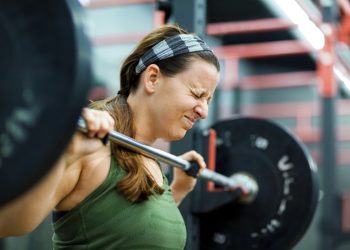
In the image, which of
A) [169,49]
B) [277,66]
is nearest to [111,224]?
[169,49]

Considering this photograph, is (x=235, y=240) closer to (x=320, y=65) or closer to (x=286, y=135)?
(x=286, y=135)

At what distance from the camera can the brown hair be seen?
1383 mm

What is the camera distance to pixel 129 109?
1502mm

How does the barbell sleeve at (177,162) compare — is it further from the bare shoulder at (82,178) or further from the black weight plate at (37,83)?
the black weight plate at (37,83)

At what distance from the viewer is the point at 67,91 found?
2.96 ft

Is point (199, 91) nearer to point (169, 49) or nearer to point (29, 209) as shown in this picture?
point (169, 49)

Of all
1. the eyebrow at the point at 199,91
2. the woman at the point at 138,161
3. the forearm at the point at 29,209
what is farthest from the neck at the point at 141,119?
the forearm at the point at 29,209

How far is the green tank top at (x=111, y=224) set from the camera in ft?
4.40

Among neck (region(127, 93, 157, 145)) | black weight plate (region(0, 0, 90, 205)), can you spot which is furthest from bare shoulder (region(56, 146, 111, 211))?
black weight plate (region(0, 0, 90, 205))

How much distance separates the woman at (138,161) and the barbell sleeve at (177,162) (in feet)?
0.08

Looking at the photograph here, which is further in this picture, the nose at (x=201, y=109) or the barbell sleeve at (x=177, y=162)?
the nose at (x=201, y=109)

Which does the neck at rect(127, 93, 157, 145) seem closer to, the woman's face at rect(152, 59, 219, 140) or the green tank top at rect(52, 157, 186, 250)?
the woman's face at rect(152, 59, 219, 140)

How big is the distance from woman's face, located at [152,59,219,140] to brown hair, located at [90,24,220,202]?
2 centimetres

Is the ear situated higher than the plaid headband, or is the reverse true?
the plaid headband
